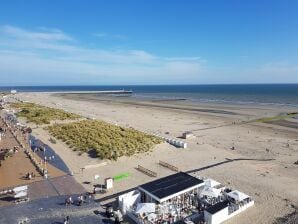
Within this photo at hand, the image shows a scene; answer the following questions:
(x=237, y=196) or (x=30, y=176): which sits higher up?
(x=30, y=176)

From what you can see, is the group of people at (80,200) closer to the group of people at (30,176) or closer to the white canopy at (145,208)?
the white canopy at (145,208)

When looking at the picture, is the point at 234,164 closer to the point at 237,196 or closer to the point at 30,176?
the point at 237,196

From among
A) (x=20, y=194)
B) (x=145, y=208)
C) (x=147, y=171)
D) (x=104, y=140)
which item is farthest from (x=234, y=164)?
(x=20, y=194)

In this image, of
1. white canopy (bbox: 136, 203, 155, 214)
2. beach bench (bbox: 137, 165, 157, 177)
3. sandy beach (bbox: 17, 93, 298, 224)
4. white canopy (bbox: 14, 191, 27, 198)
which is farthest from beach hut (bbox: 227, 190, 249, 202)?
white canopy (bbox: 14, 191, 27, 198)

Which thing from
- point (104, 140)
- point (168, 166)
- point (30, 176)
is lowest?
point (168, 166)

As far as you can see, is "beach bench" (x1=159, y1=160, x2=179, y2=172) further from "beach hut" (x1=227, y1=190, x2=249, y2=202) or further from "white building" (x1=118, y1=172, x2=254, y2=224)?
"beach hut" (x1=227, y1=190, x2=249, y2=202)

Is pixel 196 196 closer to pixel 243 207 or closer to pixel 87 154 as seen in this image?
pixel 243 207

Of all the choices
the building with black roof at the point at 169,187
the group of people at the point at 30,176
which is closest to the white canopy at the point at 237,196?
the building with black roof at the point at 169,187
